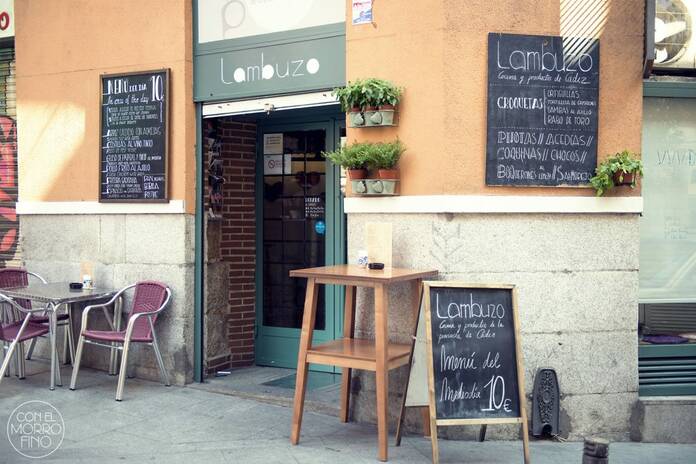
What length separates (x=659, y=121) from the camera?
21.2 ft

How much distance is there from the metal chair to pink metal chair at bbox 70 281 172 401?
0.49 metres

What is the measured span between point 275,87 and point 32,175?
10.1ft

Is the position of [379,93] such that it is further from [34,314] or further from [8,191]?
[8,191]

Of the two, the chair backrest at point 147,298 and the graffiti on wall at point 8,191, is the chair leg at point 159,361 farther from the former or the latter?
the graffiti on wall at point 8,191

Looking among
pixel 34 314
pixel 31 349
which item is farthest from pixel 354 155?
pixel 31 349

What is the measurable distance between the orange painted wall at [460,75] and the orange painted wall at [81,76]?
6.76ft

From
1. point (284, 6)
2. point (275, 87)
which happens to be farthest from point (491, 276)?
point (284, 6)

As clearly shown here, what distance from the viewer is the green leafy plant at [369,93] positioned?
19.7 feet

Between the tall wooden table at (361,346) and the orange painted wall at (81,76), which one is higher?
the orange painted wall at (81,76)

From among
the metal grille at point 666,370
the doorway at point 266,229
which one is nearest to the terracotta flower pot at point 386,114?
the doorway at point 266,229

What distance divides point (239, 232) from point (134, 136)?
142cm

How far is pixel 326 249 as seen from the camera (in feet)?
25.9

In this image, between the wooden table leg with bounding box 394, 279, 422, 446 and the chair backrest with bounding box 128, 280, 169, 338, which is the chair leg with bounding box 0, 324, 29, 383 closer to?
the chair backrest with bounding box 128, 280, 169, 338

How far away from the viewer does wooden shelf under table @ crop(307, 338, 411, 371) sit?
18.0ft
